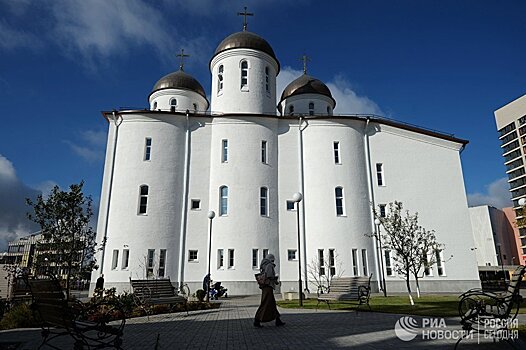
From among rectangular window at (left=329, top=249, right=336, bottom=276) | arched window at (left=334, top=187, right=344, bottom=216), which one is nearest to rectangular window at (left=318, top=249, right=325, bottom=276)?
rectangular window at (left=329, top=249, right=336, bottom=276)

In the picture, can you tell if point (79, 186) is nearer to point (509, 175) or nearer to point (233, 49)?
point (233, 49)

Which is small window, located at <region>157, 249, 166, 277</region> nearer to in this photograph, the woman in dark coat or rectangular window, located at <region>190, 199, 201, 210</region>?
rectangular window, located at <region>190, 199, 201, 210</region>

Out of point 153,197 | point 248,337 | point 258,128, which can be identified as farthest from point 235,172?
point 248,337

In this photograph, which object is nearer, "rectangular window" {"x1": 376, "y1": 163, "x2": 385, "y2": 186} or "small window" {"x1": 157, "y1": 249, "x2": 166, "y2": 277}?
"small window" {"x1": 157, "y1": 249, "x2": 166, "y2": 277}

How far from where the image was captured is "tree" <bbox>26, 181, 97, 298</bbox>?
13.1 m

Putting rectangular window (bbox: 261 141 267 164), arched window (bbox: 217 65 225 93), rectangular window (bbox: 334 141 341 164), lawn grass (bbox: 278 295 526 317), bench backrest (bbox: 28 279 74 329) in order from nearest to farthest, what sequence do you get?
bench backrest (bbox: 28 279 74 329) < lawn grass (bbox: 278 295 526 317) < rectangular window (bbox: 261 141 267 164) < rectangular window (bbox: 334 141 341 164) < arched window (bbox: 217 65 225 93)

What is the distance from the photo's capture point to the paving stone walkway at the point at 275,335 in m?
6.73

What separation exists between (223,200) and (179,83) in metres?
14.3

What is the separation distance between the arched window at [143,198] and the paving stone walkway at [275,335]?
570 inches

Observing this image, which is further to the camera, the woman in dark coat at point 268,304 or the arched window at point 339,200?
the arched window at point 339,200

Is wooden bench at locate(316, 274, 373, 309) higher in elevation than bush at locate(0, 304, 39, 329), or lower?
higher

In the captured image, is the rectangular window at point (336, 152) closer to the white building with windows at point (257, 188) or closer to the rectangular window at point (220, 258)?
the white building with windows at point (257, 188)

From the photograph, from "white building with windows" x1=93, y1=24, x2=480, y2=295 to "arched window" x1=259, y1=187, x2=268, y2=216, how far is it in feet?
0.24

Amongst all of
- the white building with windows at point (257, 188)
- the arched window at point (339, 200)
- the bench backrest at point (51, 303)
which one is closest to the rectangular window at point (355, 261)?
the white building with windows at point (257, 188)
